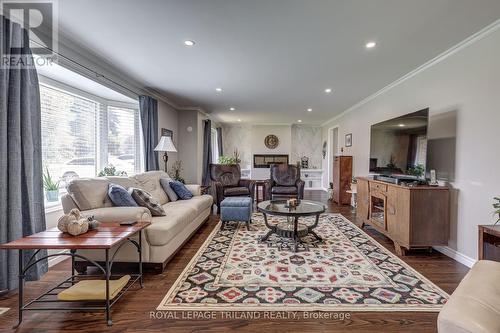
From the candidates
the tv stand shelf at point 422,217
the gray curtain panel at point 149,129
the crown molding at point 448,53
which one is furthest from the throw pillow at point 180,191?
the crown molding at point 448,53

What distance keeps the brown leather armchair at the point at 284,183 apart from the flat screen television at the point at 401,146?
5.49 ft

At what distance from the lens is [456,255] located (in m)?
2.76

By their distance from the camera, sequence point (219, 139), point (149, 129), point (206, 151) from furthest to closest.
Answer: point (219, 139) → point (206, 151) → point (149, 129)

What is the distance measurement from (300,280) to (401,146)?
7.93 feet

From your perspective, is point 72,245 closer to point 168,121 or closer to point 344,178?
point 168,121

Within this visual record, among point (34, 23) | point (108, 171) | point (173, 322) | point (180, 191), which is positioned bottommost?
point (173, 322)

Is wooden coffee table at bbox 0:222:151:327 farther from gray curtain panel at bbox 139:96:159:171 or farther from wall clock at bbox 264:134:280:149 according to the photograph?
wall clock at bbox 264:134:280:149

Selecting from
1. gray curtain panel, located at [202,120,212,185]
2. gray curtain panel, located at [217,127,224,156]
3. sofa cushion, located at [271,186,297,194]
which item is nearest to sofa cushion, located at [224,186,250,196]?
sofa cushion, located at [271,186,297,194]

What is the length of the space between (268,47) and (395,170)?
8.30ft

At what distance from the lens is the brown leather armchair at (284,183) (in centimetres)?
527

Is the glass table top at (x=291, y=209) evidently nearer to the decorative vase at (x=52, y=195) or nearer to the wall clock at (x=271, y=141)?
the decorative vase at (x=52, y=195)

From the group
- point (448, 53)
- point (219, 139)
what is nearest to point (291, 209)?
point (448, 53)

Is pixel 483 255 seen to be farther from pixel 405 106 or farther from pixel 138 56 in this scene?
pixel 138 56

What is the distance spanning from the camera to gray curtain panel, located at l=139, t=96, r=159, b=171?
4391 millimetres
